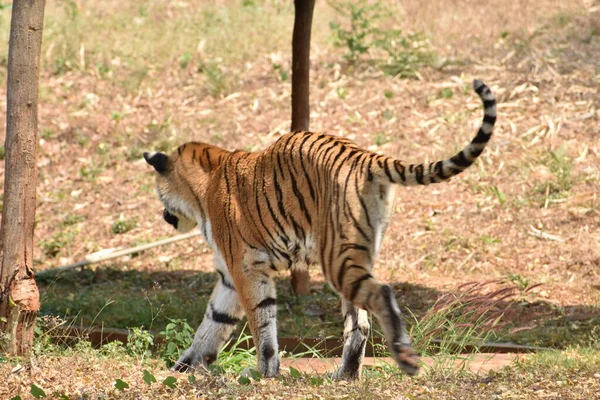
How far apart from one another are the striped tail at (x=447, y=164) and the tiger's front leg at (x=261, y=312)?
3.39ft

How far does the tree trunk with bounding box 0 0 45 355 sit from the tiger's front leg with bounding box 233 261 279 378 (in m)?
1.32

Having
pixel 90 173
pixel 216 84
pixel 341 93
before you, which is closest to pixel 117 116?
pixel 90 173

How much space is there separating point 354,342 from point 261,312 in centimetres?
60

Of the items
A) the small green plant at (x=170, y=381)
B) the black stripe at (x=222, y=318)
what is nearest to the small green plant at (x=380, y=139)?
the black stripe at (x=222, y=318)

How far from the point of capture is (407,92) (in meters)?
11.6

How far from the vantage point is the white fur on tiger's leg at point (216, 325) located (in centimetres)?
601

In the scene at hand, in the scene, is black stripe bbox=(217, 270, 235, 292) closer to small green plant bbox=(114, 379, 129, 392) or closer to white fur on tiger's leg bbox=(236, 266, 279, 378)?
white fur on tiger's leg bbox=(236, 266, 279, 378)

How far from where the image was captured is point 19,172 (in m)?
5.48

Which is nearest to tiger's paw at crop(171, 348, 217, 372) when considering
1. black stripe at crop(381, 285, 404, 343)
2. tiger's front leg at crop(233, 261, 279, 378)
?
tiger's front leg at crop(233, 261, 279, 378)

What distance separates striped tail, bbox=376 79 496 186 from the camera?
4.68 m

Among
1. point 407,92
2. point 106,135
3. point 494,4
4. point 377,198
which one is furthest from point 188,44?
point 377,198

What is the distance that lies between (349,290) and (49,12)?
11.2m

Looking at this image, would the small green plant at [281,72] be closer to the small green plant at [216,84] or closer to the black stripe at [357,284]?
the small green plant at [216,84]

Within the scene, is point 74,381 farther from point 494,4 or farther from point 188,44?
point 494,4
